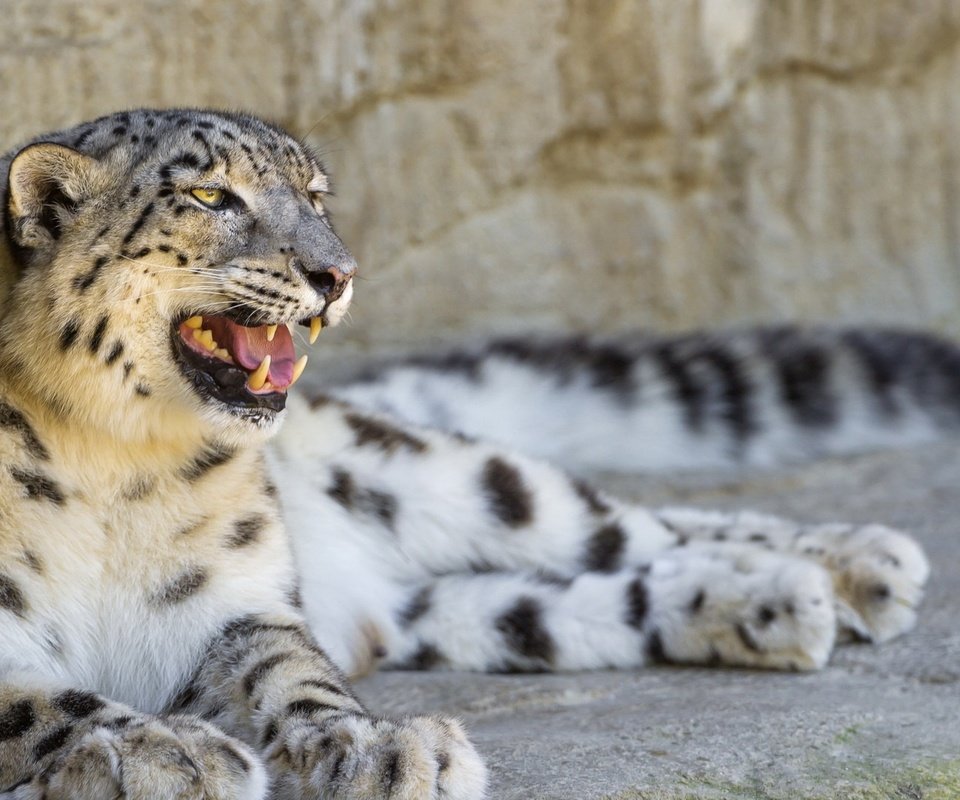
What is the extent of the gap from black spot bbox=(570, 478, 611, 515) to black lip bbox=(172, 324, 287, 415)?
1.12 metres

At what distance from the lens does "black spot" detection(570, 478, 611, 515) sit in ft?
10.4

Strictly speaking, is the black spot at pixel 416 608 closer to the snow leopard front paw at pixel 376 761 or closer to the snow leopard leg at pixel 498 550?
the snow leopard leg at pixel 498 550

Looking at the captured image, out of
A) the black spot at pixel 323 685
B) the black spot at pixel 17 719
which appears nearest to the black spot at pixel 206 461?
the black spot at pixel 323 685

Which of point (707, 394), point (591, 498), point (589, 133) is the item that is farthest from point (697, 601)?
point (589, 133)

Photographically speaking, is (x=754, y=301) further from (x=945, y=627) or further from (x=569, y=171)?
(x=945, y=627)

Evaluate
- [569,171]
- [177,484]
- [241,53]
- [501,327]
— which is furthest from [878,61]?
[177,484]

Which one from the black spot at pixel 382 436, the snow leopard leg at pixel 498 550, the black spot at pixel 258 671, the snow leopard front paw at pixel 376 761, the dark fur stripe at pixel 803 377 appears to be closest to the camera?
the snow leopard front paw at pixel 376 761

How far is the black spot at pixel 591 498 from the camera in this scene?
3178 millimetres

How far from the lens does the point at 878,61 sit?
4.73 metres

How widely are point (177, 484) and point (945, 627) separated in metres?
1.49

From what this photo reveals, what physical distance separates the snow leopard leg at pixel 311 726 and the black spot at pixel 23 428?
378 millimetres

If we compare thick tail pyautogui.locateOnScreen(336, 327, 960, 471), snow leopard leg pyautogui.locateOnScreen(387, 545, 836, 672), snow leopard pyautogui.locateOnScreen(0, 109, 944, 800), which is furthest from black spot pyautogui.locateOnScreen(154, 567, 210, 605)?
thick tail pyautogui.locateOnScreen(336, 327, 960, 471)

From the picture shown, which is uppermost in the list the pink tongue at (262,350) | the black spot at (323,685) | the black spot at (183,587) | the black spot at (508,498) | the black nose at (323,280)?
the black nose at (323,280)

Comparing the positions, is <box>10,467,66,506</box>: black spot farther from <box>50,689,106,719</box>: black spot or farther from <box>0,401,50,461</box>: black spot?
<box>50,689,106,719</box>: black spot
